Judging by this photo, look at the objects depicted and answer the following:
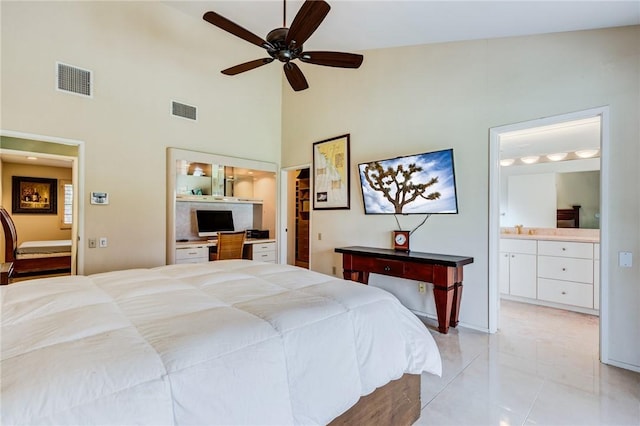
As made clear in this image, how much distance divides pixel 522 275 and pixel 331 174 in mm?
3080

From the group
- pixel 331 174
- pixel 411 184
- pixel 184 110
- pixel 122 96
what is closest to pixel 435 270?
pixel 411 184

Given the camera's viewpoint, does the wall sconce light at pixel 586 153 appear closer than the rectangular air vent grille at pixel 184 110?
Yes

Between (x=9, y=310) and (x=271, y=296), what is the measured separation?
1.10 metres

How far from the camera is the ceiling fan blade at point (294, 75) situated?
2813 mm

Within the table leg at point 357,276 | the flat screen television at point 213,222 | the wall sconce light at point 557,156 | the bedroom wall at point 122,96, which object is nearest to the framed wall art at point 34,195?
the flat screen television at point 213,222

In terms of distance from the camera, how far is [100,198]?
361 centimetres

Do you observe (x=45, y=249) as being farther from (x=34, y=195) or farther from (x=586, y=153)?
(x=586, y=153)

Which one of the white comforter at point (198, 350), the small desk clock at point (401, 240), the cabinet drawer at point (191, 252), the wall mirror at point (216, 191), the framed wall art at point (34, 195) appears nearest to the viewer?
the white comforter at point (198, 350)

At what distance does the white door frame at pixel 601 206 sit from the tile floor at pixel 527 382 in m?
0.25

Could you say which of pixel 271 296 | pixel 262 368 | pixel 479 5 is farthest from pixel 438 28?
pixel 262 368

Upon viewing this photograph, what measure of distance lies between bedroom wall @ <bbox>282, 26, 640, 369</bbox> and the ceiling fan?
1.38 m

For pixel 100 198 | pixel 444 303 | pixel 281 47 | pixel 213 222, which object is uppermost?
pixel 281 47

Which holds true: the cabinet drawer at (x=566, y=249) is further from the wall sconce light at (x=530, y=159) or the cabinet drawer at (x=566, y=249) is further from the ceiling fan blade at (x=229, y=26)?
the ceiling fan blade at (x=229, y=26)

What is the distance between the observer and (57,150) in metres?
3.66
